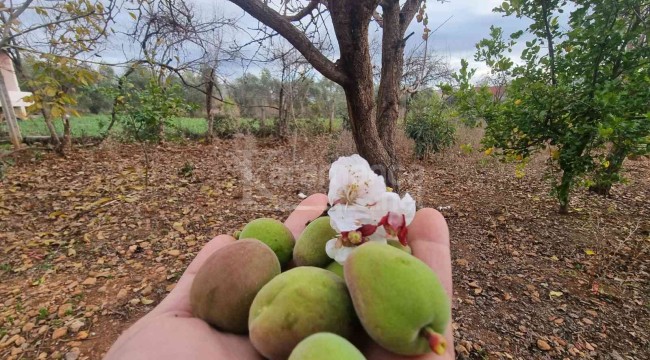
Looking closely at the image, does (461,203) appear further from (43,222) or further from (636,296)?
(43,222)

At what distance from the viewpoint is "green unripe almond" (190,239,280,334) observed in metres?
1.11

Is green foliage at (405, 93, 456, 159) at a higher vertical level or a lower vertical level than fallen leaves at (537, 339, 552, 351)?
higher

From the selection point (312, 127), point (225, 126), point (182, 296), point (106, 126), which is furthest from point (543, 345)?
point (106, 126)

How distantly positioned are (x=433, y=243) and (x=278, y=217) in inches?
129

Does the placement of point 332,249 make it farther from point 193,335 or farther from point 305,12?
point 305,12

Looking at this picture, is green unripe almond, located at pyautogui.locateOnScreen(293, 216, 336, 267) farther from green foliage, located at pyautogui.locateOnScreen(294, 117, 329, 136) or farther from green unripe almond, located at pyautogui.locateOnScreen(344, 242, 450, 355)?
green foliage, located at pyautogui.locateOnScreen(294, 117, 329, 136)

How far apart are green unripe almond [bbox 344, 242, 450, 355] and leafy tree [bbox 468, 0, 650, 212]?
2241 millimetres

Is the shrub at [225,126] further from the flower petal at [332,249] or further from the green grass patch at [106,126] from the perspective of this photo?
the flower petal at [332,249]

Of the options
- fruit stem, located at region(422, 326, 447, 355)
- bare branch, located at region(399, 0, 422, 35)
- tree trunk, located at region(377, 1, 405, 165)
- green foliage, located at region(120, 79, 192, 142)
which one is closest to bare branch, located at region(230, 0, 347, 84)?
tree trunk, located at region(377, 1, 405, 165)

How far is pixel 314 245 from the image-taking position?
4.35ft

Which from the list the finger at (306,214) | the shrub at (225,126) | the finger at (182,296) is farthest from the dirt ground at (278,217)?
the shrub at (225,126)

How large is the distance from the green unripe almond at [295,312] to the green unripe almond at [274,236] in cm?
45

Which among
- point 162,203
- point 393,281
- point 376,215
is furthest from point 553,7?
point 162,203

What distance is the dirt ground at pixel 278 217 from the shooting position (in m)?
2.55
